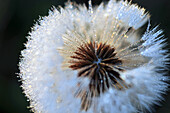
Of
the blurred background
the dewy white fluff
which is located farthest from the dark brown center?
the blurred background

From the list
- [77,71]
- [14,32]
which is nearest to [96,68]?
[77,71]

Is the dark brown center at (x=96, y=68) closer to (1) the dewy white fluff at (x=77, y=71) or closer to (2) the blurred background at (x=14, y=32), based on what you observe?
(1) the dewy white fluff at (x=77, y=71)

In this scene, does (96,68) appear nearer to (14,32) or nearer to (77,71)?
(77,71)

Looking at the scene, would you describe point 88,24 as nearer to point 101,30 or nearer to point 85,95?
point 101,30

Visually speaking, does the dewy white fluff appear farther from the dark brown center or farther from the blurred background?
the blurred background

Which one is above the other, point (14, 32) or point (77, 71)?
point (14, 32)
